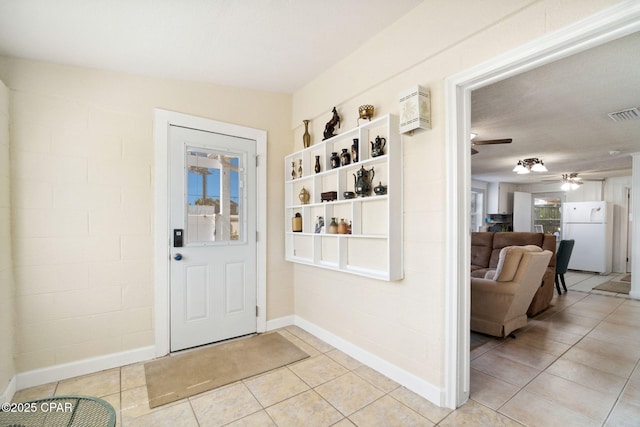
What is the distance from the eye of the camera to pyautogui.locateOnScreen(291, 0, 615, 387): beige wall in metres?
1.70

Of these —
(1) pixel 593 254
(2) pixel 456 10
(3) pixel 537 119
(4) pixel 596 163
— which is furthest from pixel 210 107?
(1) pixel 593 254

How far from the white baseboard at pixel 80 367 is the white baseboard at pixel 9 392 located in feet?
0.15

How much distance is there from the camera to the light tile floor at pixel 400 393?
1904mm

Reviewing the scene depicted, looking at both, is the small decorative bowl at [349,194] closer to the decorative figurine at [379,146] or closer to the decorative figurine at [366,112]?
the decorative figurine at [379,146]

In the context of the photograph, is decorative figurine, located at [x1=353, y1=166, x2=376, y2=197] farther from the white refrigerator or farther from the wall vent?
the white refrigerator

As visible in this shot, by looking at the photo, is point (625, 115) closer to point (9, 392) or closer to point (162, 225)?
point (162, 225)

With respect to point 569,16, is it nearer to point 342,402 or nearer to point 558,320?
point 342,402

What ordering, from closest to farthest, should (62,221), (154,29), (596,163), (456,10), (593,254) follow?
(456,10) < (154,29) < (62,221) < (596,163) < (593,254)

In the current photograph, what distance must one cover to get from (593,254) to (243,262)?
8.31m

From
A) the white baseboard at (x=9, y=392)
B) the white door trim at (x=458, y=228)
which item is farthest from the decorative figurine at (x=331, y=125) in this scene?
the white baseboard at (x=9, y=392)

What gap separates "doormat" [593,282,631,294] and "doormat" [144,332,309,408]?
6.04 meters

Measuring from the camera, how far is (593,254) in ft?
23.5

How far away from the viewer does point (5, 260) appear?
7.15 feet

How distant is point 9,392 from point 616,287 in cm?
861
